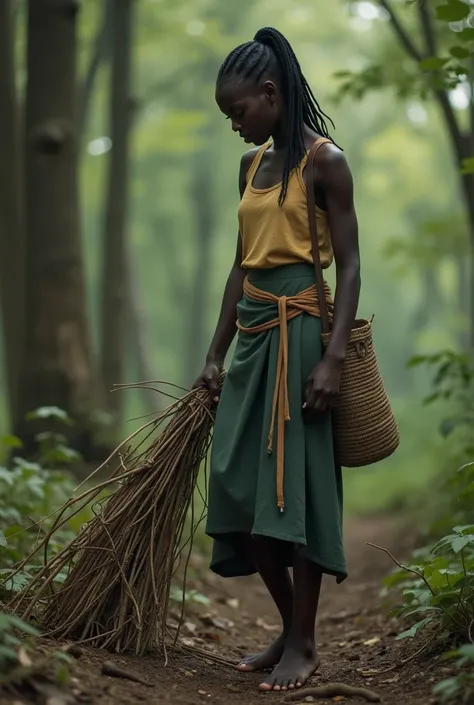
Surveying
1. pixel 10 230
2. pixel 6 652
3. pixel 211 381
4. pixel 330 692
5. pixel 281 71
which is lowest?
pixel 6 652

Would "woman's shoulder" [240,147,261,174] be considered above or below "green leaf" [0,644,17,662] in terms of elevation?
above

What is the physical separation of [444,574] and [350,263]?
3.95ft

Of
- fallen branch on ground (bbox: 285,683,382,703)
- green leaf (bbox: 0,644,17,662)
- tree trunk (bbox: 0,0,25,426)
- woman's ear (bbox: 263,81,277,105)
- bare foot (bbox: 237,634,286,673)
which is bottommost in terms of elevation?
green leaf (bbox: 0,644,17,662)

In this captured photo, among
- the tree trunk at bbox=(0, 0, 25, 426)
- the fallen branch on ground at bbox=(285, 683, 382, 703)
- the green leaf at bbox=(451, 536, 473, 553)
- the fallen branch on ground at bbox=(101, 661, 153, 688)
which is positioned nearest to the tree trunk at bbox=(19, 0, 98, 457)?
the tree trunk at bbox=(0, 0, 25, 426)

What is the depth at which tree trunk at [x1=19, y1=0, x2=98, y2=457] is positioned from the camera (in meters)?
6.66

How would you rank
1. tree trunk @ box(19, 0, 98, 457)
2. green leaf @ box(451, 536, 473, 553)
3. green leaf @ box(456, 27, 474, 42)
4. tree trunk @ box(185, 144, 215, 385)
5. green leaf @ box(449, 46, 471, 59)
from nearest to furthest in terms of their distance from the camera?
green leaf @ box(451, 536, 473, 553), green leaf @ box(456, 27, 474, 42), green leaf @ box(449, 46, 471, 59), tree trunk @ box(19, 0, 98, 457), tree trunk @ box(185, 144, 215, 385)

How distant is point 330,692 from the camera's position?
3166 mm

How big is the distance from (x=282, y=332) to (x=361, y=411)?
404 mm

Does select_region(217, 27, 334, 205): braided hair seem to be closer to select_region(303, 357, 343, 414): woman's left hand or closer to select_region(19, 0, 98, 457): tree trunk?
select_region(303, 357, 343, 414): woman's left hand

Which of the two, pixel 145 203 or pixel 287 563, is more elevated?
pixel 145 203

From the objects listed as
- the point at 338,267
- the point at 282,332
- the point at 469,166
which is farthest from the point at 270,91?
the point at 469,166

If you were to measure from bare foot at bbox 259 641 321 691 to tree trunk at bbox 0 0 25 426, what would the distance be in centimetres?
440

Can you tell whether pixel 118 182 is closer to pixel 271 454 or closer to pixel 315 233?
pixel 315 233

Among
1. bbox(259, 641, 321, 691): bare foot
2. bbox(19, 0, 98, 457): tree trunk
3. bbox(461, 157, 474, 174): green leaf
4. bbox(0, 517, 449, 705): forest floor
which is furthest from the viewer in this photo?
bbox(19, 0, 98, 457): tree trunk
